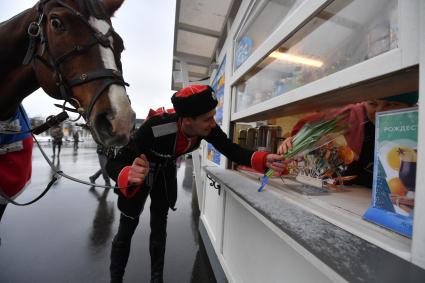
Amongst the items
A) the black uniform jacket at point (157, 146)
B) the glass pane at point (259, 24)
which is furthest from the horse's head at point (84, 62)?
the glass pane at point (259, 24)

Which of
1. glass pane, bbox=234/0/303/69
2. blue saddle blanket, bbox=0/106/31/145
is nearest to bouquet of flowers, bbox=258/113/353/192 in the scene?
glass pane, bbox=234/0/303/69

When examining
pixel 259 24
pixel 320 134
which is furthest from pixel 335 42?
pixel 259 24

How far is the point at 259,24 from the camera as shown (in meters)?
1.83

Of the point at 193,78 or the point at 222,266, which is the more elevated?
the point at 193,78

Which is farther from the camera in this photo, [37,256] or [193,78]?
[193,78]

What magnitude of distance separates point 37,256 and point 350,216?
9.85 ft

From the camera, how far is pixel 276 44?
4.06ft

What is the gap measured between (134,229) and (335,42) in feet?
6.32

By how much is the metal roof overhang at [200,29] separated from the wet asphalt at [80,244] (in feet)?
Answer: 8.26

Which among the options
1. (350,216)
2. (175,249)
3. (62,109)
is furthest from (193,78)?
(350,216)

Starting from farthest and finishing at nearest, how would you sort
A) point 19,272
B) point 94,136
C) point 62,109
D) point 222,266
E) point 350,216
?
point 19,272
point 222,266
point 62,109
point 94,136
point 350,216

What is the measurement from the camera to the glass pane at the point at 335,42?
743 millimetres

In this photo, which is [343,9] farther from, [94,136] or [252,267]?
[252,267]

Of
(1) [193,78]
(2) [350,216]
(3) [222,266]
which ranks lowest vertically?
(3) [222,266]
